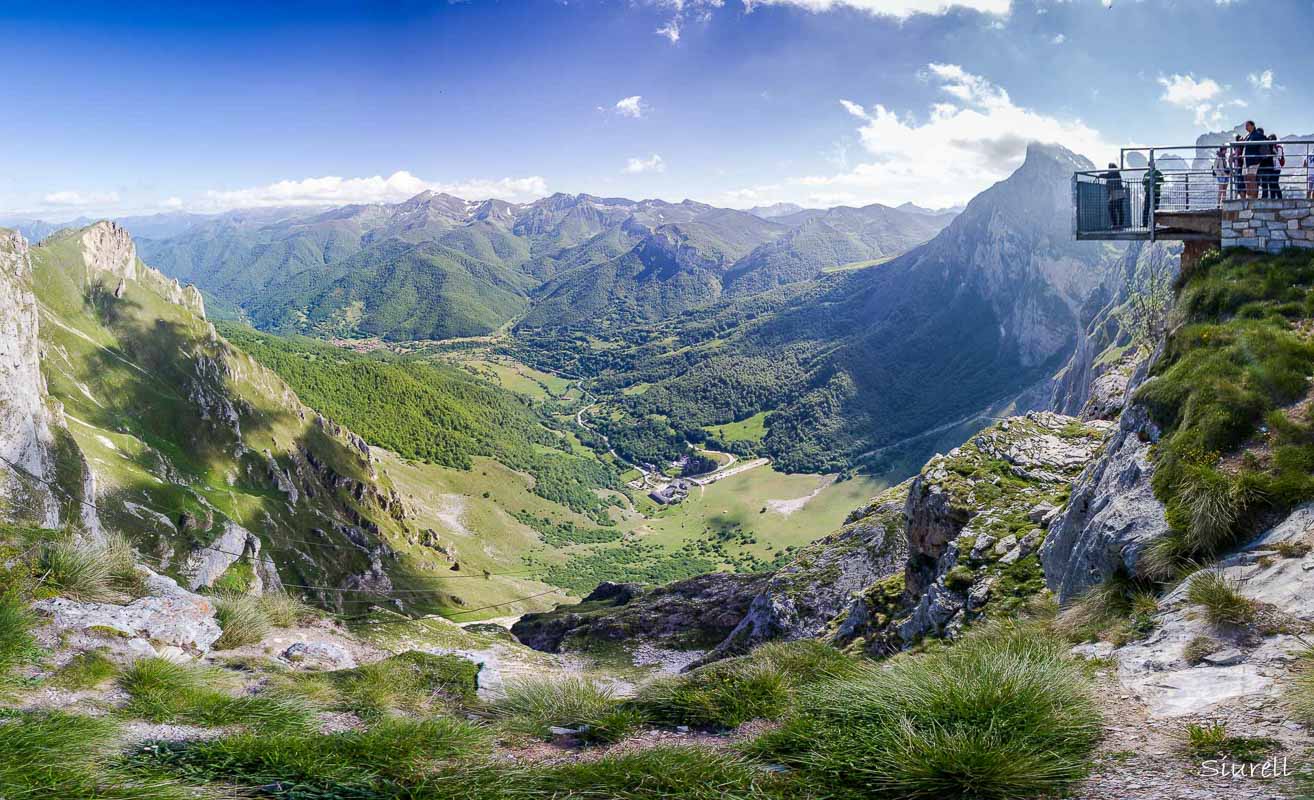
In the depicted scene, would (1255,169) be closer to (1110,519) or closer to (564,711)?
(1110,519)

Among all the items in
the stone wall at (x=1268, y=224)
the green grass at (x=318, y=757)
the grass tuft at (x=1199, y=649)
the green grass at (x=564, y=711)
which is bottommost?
the green grass at (x=564, y=711)

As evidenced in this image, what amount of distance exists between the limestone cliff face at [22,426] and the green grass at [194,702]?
4490cm

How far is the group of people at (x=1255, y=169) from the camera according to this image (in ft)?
52.6

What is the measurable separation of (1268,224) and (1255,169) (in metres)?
1.35

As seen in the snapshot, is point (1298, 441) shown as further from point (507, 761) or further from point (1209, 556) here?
point (507, 761)

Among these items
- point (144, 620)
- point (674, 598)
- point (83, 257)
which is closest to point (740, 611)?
point (674, 598)

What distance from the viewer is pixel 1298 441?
10.7 m

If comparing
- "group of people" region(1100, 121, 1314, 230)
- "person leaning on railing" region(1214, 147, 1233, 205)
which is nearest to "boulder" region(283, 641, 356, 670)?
"group of people" region(1100, 121, 1314, 230)

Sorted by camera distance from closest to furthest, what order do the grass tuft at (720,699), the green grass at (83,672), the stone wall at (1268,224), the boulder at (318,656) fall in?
the grass tuft at (720,699) < the green grass at (83,672) < the boulder at (318,656) < the stone wall at (1268,224)

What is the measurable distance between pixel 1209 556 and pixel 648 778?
9768 mm

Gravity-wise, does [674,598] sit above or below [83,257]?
below

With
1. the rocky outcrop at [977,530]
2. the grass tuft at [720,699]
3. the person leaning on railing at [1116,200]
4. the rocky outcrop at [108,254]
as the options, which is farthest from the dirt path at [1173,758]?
the rocky outcrop at [108,254]

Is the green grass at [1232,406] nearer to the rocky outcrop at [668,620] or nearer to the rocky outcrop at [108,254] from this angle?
the rocky outcrop at [668,620]

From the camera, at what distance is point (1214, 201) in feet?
61.6
